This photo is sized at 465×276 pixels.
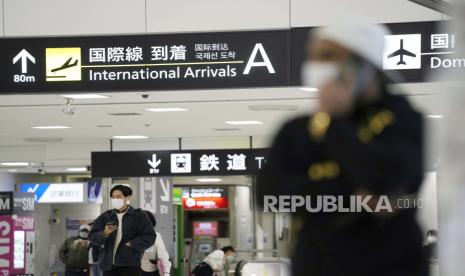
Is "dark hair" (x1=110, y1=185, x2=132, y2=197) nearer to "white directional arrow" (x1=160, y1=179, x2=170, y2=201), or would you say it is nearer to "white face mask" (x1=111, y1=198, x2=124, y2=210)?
"white face mask" (x1=111, y1=198, x2=124, y2=210)

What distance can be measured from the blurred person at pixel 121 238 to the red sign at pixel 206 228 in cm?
2657

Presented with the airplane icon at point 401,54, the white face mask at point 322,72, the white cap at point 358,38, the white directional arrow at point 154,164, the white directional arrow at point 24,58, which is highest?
the white directional arrow at point 24,58

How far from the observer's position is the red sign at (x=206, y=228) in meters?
38.3

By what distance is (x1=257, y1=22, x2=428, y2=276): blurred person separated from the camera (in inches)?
97.0

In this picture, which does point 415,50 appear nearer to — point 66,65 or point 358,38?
point 66,65

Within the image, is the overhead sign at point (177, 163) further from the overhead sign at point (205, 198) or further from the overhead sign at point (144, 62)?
the overhead sign at point (205, 198)

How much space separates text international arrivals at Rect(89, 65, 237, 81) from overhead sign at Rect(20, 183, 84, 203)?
805 inches

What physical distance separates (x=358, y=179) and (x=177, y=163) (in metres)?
16.9

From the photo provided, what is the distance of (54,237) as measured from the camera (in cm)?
3319

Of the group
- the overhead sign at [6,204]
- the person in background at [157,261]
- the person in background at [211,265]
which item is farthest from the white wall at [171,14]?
the person in background at [211,265]

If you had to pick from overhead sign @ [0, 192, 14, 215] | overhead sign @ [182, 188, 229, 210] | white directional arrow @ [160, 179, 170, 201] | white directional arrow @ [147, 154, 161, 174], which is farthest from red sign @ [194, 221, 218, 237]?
white directional arrow @ [147, 154, 161, 174]

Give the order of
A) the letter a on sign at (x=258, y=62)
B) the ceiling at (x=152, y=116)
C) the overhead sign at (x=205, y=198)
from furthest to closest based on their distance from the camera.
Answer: the overhead sign at (x=205, y=198), the ceiling at (x=152, y=116), the letter a on sign at (x=258, y=62)

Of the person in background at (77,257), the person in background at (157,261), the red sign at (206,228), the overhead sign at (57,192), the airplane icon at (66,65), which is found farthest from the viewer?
the red sign at (206,228)

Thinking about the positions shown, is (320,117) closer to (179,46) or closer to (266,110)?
(179,46)
